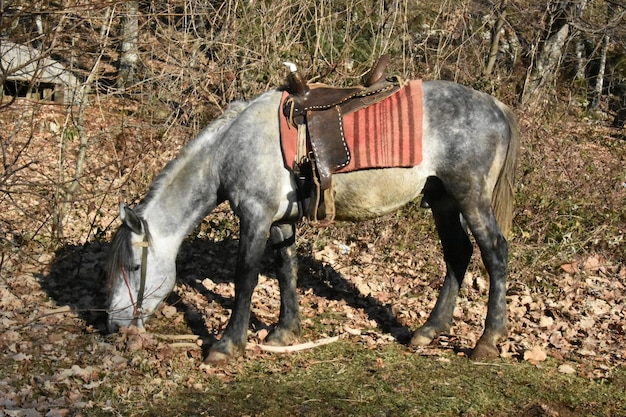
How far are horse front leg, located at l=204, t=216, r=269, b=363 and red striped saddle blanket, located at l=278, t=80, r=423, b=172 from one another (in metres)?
0.56

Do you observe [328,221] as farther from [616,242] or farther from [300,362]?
[616,242]

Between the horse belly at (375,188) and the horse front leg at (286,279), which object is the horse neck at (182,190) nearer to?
the horse front leg at (286,279)

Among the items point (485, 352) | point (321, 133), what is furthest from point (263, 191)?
point (485, 352)

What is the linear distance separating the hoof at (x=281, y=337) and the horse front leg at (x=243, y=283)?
1.28 feet

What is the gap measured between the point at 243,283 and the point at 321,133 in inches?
50.1

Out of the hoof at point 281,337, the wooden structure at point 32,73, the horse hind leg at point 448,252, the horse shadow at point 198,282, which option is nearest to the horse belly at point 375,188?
the horse hind leg at point 448,252

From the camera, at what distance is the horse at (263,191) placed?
218 inches

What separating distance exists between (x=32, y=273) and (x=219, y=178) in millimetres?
2641

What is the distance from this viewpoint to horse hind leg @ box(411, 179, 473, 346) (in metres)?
6.24

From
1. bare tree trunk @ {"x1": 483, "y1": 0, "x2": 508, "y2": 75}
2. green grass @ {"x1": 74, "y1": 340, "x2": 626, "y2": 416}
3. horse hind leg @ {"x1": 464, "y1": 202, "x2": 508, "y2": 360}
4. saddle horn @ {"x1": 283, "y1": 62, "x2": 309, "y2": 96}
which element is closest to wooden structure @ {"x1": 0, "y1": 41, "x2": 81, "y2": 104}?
saddle horn @ {"x1": 283, "y1": 62, "x2": 309, "y2": 96}

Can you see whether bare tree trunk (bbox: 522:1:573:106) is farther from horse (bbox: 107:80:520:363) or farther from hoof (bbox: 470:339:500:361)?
hoof (bbox: 470:339:500:361)

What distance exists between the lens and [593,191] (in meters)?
9.53

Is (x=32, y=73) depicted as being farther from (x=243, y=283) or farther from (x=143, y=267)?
(x=243, y=283)

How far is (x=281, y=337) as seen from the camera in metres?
6.01
